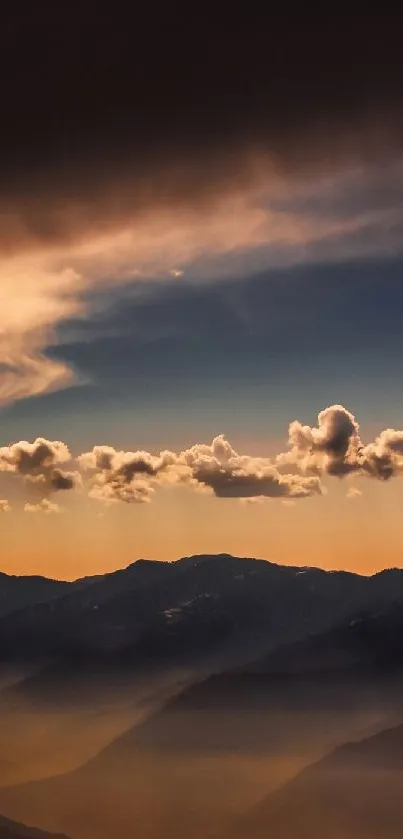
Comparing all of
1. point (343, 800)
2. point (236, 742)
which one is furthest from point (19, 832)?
point (236, 742)

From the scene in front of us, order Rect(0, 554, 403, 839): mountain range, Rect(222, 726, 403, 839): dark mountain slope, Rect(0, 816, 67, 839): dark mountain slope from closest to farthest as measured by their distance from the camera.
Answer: Rect(0, 816, 67, 839): dark mountain slope → Rect(222, 726, 403, 839): dark mountain slope → Rect(0, 554, 403, 839): mountain range

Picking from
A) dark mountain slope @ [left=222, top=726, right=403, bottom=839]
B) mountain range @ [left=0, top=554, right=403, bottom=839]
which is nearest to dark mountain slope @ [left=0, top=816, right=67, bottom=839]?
mountain range @ [left=0, top=554, right=403, bottom=839]

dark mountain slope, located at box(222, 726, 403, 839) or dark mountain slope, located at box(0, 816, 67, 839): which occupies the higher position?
dark mountain slope, located at box(0, 816, 67, 839)

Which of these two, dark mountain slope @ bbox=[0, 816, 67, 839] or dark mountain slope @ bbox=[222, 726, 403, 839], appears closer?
dark mountain slope @ bbox=[0, 816, 67, 839]

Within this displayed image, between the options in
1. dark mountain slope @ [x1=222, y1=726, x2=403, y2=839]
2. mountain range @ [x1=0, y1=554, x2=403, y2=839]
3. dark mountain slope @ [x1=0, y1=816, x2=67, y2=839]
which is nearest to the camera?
dark mountain slope @ [x1=0, y1=816, x2=67, y2=839]

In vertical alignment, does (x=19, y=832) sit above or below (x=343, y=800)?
above

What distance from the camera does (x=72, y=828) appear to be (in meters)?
104

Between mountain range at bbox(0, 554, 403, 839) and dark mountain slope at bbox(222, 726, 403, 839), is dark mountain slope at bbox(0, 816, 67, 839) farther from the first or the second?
dark mountain slope at bbox(222, 726, 403, 839)

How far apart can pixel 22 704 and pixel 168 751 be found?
4522cm

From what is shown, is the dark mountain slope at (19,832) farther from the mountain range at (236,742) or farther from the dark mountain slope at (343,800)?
the dark mountain slope at (343,800)

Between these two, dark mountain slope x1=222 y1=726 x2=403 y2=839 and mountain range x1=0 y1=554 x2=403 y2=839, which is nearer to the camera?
dark mountain slope x1=222 y1=726 x2=403 y2=839

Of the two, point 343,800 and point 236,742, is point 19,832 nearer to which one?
point 343,800

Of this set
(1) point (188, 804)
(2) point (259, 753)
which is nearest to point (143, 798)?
(1) point (188, 804)

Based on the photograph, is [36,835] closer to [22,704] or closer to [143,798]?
[143,798]
